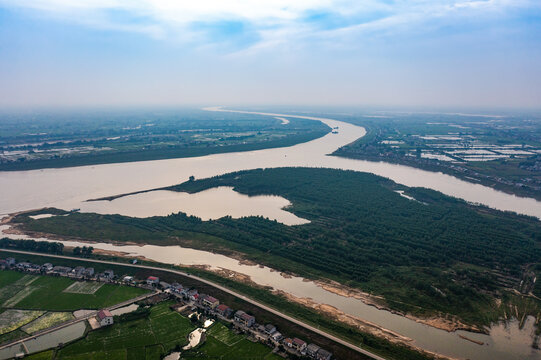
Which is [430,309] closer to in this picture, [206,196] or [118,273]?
[118,273]

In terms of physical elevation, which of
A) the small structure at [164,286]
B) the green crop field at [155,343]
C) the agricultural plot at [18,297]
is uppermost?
the small structure at [164,286]

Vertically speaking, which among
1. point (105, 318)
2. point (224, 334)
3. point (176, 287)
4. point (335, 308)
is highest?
point (105, 318)

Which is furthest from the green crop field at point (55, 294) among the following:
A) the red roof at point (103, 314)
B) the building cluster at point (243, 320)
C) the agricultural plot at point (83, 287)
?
the building cluster at point (243, 320)

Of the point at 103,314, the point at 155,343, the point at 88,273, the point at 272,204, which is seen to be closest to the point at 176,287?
the point at 103,314

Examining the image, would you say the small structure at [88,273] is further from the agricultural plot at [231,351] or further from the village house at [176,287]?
the agricultural plot at [231,351]

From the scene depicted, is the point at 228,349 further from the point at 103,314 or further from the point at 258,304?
the point at 103,314

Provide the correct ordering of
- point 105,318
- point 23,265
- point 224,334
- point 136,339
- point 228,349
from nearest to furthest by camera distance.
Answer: point 228,349 < point 136,339 < point 224,334 < point 105,318 < point 23,265
